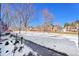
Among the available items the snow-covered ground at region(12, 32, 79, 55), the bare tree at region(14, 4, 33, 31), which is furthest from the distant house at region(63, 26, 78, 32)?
Result: the bare tree at region(14, 4, 33, 31)

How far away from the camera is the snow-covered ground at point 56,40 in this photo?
65.7 inches

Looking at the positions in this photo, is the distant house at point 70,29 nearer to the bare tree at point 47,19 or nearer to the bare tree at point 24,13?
the bare tree at point 47,19

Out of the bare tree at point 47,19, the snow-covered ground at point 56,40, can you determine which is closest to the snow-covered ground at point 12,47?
the snow-covered ground at point 56,40

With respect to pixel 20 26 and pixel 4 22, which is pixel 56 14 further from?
pixel 4 22

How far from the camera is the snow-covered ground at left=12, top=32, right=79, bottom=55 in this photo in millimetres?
1669

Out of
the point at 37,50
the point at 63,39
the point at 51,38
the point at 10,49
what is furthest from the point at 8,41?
the point at 63,39

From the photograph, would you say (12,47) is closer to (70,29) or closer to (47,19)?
(47,19)

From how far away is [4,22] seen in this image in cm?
172

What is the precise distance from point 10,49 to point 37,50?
24 centimetres

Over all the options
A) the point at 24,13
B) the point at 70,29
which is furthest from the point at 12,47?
the point at 70,29

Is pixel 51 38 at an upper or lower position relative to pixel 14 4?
lower

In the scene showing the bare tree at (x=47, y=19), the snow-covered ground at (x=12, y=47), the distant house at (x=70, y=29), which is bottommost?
the snow-covered ground at (x=12, y=47)

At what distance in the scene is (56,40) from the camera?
170 cm

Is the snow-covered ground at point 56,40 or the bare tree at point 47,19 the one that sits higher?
the bare tree at point 47,19
